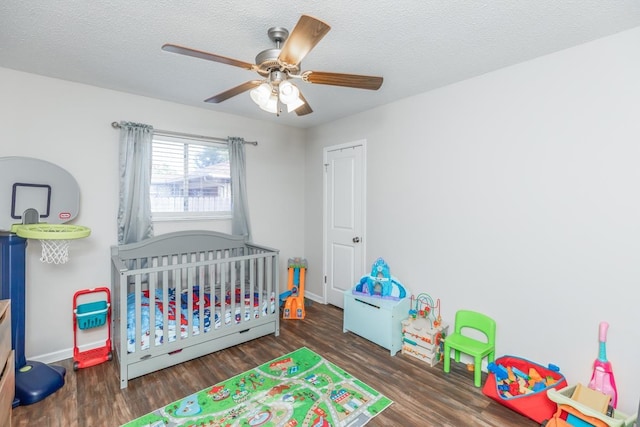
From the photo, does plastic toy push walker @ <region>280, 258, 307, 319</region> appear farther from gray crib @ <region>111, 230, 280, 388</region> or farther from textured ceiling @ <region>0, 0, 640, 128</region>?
textured ceiling @ <region>0, 0, 640, 128</region>

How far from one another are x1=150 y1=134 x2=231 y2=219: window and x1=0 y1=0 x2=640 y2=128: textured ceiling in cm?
78

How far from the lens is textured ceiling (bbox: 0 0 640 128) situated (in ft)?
5.50

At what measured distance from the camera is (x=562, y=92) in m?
2.13

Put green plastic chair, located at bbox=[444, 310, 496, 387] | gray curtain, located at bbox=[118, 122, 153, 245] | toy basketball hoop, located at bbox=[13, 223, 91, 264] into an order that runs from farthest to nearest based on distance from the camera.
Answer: gray curtain, located at bbox=[118, 122, 153, 245] → green plastic chair, located at bbox=[444, 310, 496, 387] → toy basketball hoop, located at bbox=[13, 223, 91, 264]

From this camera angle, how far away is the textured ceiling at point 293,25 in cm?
168

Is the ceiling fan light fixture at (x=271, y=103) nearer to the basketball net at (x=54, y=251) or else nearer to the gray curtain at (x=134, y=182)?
the gray curtain at (x=134, y=182)

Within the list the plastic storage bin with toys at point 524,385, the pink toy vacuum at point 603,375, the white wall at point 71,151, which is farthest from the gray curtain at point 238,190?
the pink toy vacuum at point 603,375

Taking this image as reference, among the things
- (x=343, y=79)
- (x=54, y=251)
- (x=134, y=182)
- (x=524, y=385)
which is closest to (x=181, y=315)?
(x=54, y=251)

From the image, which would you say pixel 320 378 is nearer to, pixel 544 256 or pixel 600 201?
pixel 544 256

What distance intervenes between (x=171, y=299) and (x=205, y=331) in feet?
1.64

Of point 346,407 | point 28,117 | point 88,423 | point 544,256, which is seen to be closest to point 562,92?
point 544,256

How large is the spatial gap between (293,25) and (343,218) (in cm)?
238

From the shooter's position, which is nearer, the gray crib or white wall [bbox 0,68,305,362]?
the gray crib

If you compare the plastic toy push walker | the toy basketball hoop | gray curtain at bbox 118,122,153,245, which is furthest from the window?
the plastic toy push walker
